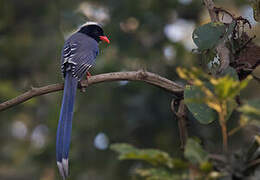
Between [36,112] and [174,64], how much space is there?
11.4ft

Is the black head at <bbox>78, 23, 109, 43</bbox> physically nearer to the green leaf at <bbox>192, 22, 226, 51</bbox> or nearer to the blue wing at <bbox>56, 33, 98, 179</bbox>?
the blue wing at <bbox>56, 33, 98, 179</bbox>

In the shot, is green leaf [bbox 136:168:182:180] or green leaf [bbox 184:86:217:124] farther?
green leaf [bbox 184:86:217:124]

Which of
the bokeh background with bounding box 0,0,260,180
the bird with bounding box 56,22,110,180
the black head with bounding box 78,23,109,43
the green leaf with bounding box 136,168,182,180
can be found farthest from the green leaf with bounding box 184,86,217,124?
the black head with bounding box 78,23,109,43

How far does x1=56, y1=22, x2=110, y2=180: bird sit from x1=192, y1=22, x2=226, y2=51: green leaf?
3.32 ft

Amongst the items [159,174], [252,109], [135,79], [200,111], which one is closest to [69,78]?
[135,79]

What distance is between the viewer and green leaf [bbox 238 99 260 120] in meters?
1.34

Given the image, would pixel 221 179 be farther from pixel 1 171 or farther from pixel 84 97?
pixel 1 171

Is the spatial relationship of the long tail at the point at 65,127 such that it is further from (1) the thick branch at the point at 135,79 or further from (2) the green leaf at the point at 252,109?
(2) the green leaf at the point at 252,109

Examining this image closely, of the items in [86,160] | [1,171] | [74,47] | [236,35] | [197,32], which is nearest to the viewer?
[197,32]

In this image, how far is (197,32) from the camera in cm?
226

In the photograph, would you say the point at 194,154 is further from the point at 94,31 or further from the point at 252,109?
the point at 94,31

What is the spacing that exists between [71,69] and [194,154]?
92.9 inches

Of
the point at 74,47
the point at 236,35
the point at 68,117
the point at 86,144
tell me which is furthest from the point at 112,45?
the point at 236,35

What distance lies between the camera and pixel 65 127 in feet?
9.20
